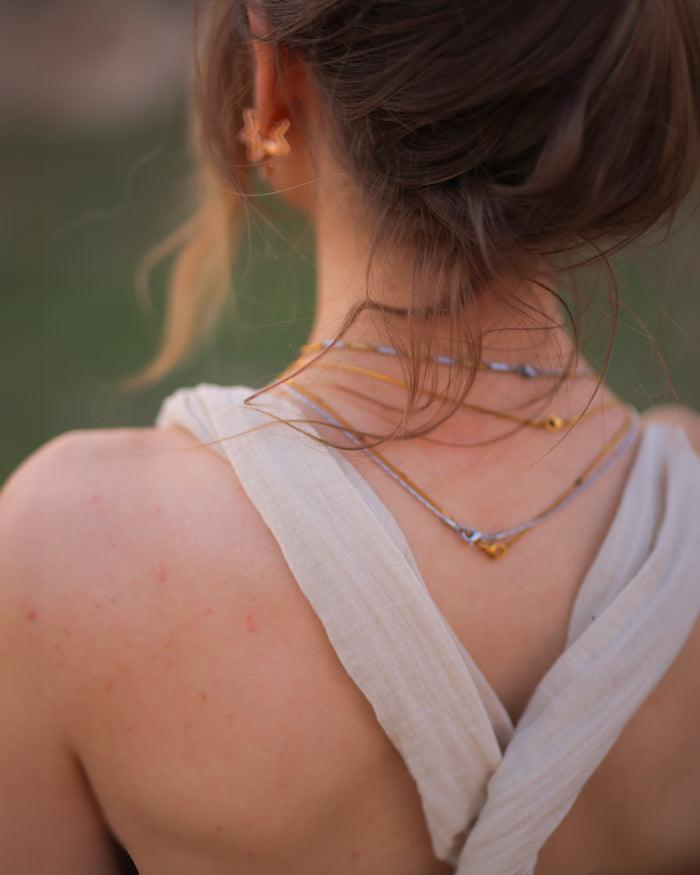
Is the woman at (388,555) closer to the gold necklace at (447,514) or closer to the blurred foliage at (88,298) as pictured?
the gold necklace at (447,514)

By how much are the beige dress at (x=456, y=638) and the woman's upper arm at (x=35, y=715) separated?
18 cm

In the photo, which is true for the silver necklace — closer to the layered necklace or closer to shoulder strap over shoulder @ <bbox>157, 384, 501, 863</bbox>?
the layered necklace

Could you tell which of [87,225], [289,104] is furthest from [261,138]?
[87,225]

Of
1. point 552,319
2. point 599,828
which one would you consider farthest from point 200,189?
point 599,828

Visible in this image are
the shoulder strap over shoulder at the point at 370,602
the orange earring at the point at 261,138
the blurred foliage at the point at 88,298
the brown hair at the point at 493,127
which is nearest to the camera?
the brown hair at the point at 493,127

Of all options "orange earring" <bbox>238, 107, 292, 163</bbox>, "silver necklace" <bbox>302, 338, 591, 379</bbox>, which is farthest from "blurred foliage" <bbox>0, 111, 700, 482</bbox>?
"silver necklace" <bbox>302, 338, 591, 379</bbox>

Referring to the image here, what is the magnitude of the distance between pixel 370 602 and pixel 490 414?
266 millimetres

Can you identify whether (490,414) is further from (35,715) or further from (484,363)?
(35,715)

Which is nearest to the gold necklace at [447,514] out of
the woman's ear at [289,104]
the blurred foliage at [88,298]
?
the woman's ear at [289,104]

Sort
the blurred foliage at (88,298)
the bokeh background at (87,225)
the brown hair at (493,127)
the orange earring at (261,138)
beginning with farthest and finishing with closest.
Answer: the bokeh background at (87,225) < the blurred foliage at (88,298) < the orange earring at (261,138) < the brown hair at (493,127)

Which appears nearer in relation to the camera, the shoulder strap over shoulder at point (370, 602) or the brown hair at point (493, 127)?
the brown hair at point (493, 127)

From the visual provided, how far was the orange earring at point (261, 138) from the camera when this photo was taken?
3.25 ft

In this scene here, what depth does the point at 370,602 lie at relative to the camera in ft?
2.87

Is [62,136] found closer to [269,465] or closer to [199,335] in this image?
[199,335]
